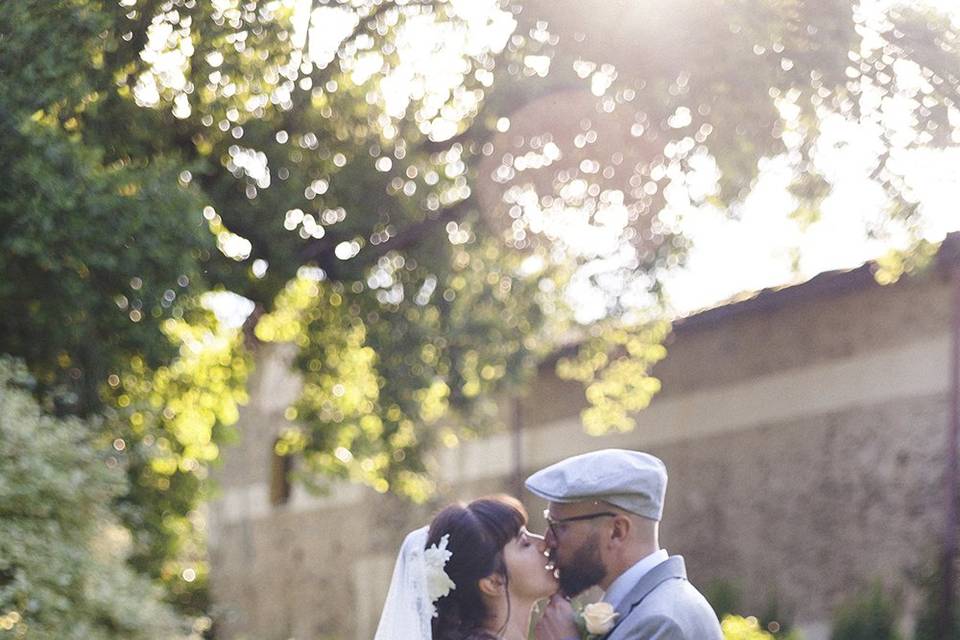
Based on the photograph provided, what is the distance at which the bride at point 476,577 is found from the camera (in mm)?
4926

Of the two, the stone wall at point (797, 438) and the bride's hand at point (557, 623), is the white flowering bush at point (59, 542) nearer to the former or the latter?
the stone wall at point (797, 438)

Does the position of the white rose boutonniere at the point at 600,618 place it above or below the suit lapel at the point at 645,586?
below

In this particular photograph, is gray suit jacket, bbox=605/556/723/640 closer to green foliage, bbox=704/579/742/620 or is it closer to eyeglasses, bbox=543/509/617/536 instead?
eyeglasses, bbox=543/509/617/536

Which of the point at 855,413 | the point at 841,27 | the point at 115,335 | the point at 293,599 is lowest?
the point at 293,599

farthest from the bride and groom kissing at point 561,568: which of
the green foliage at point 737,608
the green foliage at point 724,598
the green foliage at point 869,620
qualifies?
the green foliage at point 724,598

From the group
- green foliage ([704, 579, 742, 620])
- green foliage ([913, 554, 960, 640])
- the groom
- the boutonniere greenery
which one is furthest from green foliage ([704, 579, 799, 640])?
the boutonniere greenery

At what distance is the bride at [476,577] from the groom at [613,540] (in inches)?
8.9

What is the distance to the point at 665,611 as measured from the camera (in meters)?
4.32

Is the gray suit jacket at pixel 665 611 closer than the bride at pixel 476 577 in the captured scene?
Yes

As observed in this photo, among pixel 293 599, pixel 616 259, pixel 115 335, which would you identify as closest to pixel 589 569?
pixel 115 335

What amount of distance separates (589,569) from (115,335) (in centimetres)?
790

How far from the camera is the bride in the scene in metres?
4.93

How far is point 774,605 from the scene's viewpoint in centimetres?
1466

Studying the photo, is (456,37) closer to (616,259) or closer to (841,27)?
(616,259)
